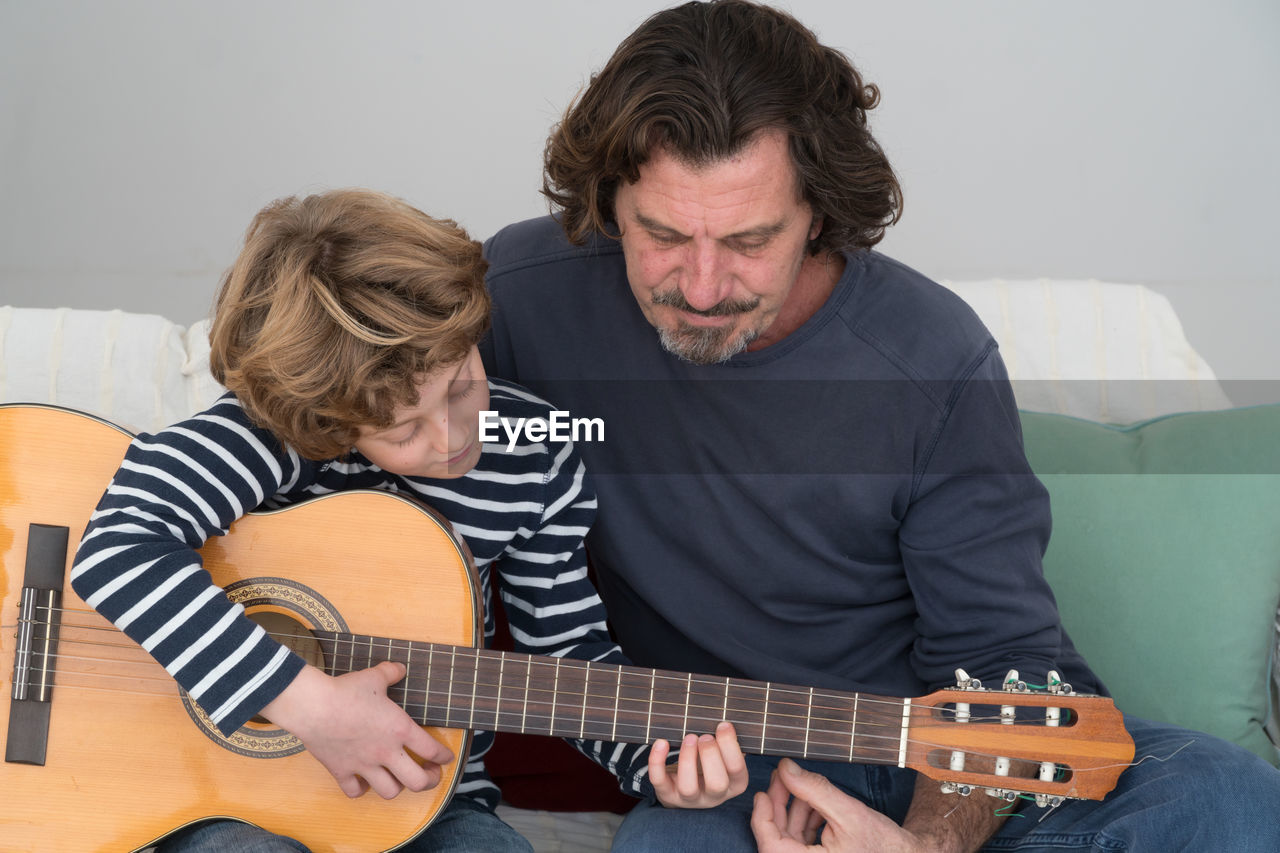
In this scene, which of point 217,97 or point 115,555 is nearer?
point 115,555

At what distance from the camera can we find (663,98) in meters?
1.28

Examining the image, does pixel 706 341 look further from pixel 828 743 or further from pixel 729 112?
pixel 828 743

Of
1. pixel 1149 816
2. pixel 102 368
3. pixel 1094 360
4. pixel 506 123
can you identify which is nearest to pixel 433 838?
pixel 1149 816

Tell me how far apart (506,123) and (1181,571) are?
1.58 meters

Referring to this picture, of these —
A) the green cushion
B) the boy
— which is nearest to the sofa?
the green cushion

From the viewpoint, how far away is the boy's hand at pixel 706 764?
1.24 m

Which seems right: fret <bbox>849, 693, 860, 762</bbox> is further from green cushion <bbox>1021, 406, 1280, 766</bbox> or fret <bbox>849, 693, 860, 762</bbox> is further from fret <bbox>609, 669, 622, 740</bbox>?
green cushion <bbox>1021, 406, 1280, 766</bbox>

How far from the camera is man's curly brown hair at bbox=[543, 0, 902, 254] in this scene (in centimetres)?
127

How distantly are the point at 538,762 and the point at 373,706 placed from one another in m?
0.53

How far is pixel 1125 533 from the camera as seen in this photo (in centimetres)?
165

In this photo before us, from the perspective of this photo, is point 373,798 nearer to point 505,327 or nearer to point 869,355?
point 505,327

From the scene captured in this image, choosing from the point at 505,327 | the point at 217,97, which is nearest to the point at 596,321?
the point at 505,327

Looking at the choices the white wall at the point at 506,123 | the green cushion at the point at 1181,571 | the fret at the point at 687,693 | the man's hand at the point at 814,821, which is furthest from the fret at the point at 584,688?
the white wall at the point at 506,123

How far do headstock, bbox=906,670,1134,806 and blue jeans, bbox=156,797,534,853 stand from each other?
536 millimetres
